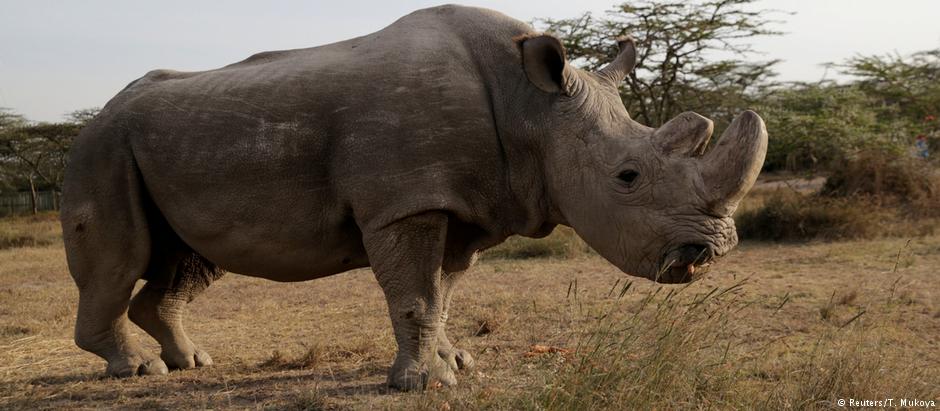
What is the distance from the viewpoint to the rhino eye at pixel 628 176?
12.8 ft

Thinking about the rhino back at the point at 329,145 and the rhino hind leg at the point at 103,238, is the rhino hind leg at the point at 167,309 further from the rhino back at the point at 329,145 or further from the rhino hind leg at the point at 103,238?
the rhino back at the point at 329,145

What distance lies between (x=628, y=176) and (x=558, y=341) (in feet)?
6.89

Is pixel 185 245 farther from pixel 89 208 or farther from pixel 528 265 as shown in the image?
pixel 528 265

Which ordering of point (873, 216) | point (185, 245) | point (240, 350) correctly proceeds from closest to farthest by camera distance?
point (185, 245)
point (240, 350)
point (873, 216)

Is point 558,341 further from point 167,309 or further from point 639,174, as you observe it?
point 167,309

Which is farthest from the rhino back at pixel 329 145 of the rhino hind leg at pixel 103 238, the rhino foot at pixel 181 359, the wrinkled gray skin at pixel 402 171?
the rhino foot at pixel 181 359

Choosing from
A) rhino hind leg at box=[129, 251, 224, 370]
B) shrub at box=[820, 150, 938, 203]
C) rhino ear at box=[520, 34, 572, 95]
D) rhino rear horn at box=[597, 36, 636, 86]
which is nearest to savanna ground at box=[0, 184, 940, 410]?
rhino hind leg at box=[129, 251, 224, 370]

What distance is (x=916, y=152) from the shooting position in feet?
54.6

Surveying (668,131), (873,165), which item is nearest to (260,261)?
(668,131)

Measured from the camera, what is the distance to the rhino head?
12.1ft

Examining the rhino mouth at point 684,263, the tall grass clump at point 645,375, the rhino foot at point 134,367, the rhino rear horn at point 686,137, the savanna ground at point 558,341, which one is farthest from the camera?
the rhino foot at point 134,367

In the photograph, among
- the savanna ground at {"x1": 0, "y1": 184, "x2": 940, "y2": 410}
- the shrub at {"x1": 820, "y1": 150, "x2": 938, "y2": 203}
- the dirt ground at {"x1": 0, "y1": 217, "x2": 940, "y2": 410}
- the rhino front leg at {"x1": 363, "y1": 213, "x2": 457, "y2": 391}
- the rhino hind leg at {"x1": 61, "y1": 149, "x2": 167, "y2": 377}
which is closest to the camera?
the savanna ground at {"x1": 0, "y1": 184, "x2": 940, "y2": 410}

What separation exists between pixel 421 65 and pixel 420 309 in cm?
122

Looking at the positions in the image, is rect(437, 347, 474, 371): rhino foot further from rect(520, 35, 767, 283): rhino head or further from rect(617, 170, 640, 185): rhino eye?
rect(617, 170, 640, 185): rhino eye
